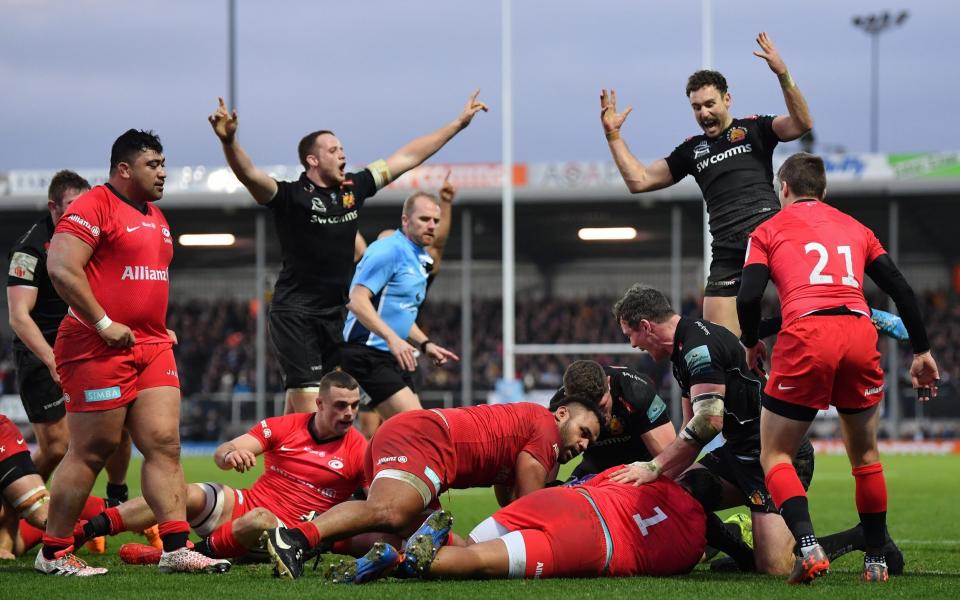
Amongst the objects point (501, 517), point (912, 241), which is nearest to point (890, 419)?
point (912, 241)

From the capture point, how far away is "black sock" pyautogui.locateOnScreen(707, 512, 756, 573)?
6078 millimetres

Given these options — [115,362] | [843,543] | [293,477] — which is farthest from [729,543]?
[115,362]

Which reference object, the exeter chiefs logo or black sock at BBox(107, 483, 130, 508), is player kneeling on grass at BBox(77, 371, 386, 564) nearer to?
black sock at BBox(107, 483, 130, 508)

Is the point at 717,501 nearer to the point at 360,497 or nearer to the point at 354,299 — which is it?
the point at 360,497

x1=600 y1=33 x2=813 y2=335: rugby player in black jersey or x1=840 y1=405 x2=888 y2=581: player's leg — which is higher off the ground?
x1=600 y1=33 x2=813 y2=335: rugby player in black jersey

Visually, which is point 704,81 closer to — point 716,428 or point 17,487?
point 716,428

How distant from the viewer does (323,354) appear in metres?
8.01

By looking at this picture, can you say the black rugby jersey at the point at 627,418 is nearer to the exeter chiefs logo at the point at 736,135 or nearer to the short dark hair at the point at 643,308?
the short dark hair at the point at 643,308

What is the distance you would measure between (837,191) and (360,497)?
761 inches

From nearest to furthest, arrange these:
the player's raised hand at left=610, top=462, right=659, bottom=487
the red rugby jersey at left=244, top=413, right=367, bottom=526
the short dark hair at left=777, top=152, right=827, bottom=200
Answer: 1. the player's raised hand at left=610, top=462, right=659, bottom=487
2. the short dark hair at left=777, top=152, right=827, bottom=200
3. the red rugby jersey at left=244, top=413, right=367, bottom=526

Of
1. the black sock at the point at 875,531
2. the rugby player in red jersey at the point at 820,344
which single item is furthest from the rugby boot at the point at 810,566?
the black sock at the point at 875,531

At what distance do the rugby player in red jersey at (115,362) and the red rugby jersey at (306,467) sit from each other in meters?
0.90

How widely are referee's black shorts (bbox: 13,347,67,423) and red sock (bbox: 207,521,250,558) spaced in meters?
2.12

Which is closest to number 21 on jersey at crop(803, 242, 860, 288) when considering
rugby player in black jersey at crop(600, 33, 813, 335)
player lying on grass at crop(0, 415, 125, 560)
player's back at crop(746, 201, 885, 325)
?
player's back at crop(746, 201, 885, 325)
